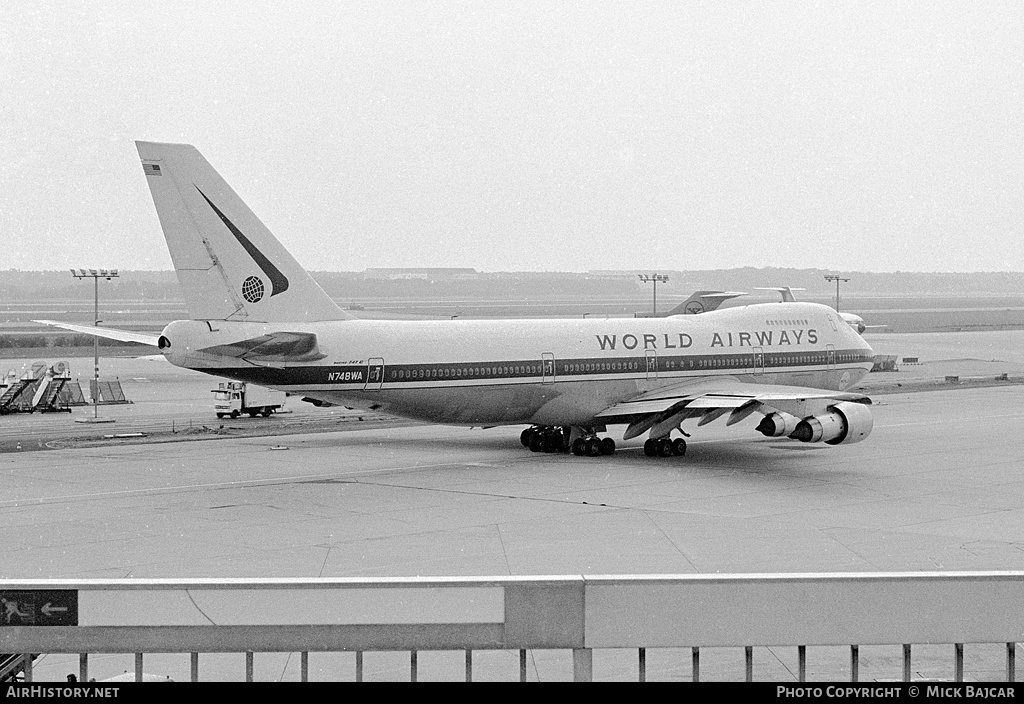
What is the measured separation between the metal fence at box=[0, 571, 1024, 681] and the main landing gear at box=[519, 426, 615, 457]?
2865 cm

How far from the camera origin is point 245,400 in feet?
151

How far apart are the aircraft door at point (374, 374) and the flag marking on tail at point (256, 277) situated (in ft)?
9.54

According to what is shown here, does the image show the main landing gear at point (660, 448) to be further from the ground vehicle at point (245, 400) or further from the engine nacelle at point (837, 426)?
the ground vehicle at point (245, 400)

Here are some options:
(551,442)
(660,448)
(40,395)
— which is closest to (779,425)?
(660,448)

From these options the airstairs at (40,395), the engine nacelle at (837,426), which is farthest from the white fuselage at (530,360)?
the airstairs at (40,395)

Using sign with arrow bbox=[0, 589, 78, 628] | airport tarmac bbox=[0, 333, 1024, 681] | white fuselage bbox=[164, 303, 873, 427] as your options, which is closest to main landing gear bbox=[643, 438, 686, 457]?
airport tarmac bbox=[0, 333, 1024, 681]

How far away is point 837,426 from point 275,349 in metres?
14.9

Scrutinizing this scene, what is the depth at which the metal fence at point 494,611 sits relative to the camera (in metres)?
5.69

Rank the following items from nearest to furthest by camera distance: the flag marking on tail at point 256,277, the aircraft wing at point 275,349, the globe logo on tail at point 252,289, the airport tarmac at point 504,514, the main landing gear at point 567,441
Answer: the airport tarmac at point 504,514 → the aircraft wing at point 275,349 → the flag marking on tail at point 256,277 → the globe logo on tail at point 252,289 → the main landing gear at point 567,441

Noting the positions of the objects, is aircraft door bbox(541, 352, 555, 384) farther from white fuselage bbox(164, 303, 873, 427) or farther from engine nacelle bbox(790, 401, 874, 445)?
engine nacelle bbox(790, 401, 874, 445)

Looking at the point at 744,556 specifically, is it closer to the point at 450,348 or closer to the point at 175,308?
the point at 450,348

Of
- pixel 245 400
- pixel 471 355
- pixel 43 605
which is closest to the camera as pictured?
pixel 43 605

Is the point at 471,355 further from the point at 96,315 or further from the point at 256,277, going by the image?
the point at 96,315

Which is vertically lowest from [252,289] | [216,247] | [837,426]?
[837,426]
